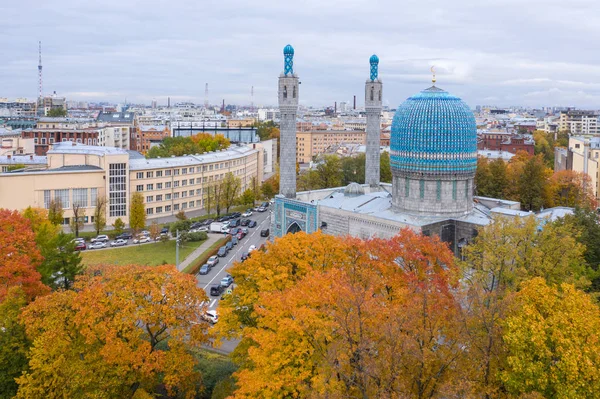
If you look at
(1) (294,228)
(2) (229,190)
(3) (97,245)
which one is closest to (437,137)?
(1) (294,228)

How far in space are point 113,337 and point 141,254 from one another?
3595 cm

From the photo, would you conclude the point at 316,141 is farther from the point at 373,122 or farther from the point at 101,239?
the point at 101,239

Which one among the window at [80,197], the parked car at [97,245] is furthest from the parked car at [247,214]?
the parked car at [97,245]

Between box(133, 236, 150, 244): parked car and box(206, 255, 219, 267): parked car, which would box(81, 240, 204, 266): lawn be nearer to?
box(133, 236, 150, 244): parked car

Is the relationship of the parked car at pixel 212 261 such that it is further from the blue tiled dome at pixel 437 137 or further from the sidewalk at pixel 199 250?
the blue tiled dome at pixel 437 137

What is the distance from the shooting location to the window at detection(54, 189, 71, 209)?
74.0m

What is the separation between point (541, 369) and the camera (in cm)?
2106

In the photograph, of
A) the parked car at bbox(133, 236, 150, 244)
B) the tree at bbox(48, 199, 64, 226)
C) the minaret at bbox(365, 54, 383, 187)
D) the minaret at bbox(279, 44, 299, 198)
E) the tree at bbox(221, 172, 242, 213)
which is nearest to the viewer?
the minaret at bbox(279, 44, 299, 198)

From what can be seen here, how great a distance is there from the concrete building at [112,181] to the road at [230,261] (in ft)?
36.7

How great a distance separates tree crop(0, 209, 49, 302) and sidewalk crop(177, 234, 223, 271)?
62.0ft

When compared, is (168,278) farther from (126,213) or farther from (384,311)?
(126,213)

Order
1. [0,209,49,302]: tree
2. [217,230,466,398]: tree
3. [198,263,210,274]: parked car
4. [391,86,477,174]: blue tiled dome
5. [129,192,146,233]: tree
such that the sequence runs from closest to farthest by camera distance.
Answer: [217,230,466,398]: tree → [0,209,49,302]: tree → [391,86,477,174]: blue tiled dome → [198,263,210,274]: parked car → [129,192,146,233]: tree

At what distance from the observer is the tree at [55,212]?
68.1 m

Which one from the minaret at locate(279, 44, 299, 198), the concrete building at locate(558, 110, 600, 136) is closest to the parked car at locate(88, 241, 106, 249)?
the minaret at locate(279, 44, 299, 198)
